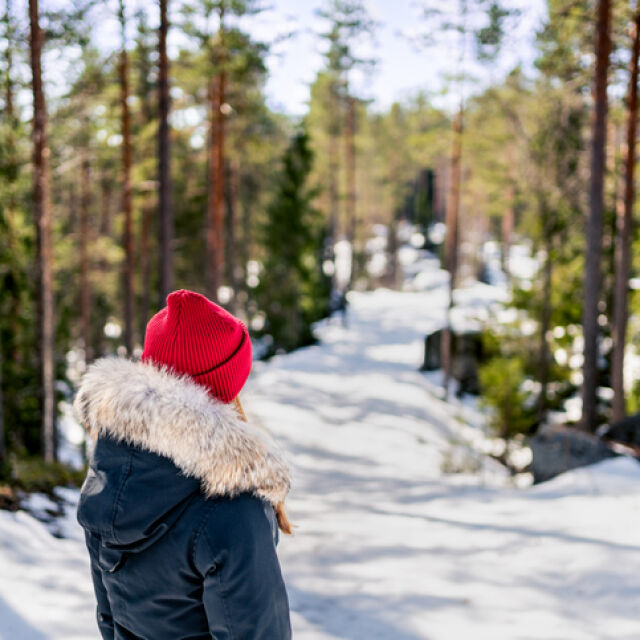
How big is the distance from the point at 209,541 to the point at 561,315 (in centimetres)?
1450

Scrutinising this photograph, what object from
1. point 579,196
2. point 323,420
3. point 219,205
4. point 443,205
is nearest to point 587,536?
point 323,420

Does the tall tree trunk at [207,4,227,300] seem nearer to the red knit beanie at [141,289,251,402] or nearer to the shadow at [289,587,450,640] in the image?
the shadow at [289,587,450,640]

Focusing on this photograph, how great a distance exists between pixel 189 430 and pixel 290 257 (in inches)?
904

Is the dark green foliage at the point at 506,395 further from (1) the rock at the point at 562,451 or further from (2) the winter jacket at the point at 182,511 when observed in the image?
(2) the winter jacket at the point at 182,511

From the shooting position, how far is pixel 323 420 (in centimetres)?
1377

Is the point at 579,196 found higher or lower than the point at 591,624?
higher

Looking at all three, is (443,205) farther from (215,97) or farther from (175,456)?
(175,456)

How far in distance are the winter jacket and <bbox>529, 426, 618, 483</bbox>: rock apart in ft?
25.7

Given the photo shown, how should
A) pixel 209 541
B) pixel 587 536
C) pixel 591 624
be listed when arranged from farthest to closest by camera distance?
pixel 587 536
pixel 591 624
pixel 209 541

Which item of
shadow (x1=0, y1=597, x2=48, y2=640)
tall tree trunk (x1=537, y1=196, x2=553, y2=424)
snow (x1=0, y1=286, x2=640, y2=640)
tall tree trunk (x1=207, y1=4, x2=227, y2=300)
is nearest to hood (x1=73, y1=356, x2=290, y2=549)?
snow (x1=0, y1=286, x2=640, y2=640)

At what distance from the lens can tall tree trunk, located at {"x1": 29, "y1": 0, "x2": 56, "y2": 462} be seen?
31.1 ft

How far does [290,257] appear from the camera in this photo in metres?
24.3

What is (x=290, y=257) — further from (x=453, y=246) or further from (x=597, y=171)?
(x=597, y=171)

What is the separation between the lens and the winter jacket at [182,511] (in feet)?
4.84
